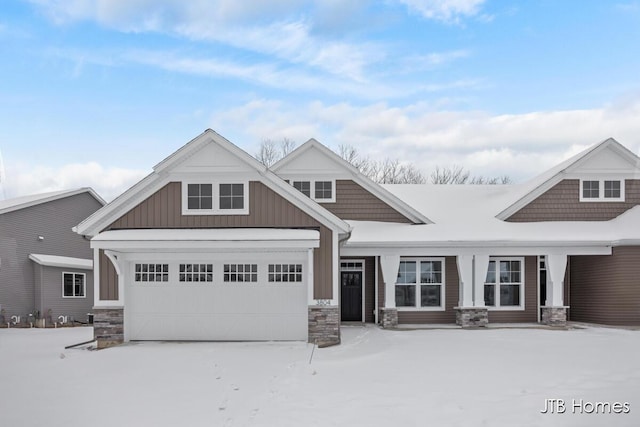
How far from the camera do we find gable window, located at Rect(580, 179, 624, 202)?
1944 cm

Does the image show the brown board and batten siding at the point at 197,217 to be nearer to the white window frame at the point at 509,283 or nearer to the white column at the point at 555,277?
the white window frame at the point at 509,283

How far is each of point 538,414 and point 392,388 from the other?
7.91 ft

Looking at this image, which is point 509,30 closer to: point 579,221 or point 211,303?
point 579,221

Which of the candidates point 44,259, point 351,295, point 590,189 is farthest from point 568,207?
point 44,259

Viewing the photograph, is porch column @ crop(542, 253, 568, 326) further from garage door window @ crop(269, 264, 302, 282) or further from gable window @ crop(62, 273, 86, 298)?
gable window @ crop(62, 273, 86, 298)

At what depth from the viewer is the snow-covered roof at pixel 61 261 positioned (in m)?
24.2

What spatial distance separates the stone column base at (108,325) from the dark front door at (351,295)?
780 centimetres

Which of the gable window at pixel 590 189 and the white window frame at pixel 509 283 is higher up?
the gable window at pixel 590 189

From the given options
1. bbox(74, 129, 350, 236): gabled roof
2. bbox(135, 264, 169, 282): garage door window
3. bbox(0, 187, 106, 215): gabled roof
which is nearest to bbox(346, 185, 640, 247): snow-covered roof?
bbox(74, 129, 350, 236): gabled roof

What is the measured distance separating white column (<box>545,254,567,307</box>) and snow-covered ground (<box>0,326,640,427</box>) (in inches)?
130

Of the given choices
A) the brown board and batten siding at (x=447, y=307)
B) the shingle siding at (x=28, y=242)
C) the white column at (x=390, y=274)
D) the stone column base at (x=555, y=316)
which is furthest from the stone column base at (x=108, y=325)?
the stone column base at (x=555, y=316)

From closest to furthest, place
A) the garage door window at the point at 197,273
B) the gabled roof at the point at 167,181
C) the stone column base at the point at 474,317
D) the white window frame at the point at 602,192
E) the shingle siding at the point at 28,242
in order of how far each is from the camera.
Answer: the gabled roof at the point at 167,181
the garage door window at the point at 197,273
the stone column base at the point at 474,317
the white window frame at the point at 602,192
the shingle siding at the point at 28,242

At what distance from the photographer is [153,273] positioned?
14805 millimetres

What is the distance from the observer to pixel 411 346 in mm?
13758
